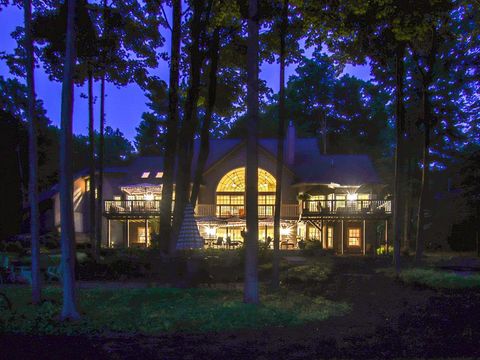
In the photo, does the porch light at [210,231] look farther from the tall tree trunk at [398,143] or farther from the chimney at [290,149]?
the tall tree trunk at [398,143]

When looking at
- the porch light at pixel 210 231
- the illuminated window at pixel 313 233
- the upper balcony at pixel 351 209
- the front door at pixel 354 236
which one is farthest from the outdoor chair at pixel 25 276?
the front door at pixel 354 236

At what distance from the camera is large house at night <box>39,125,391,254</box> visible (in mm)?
35562

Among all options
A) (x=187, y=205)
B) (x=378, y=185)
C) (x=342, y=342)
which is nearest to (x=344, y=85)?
(x=378, y=185)

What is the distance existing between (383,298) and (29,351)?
32.6 ft

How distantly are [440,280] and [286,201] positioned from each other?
71.6 feet

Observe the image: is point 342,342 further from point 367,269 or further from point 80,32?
point 367,269

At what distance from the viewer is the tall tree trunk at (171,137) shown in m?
19.8

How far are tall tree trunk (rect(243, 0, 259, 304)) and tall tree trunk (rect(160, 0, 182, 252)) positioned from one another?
Answer: 288 inches

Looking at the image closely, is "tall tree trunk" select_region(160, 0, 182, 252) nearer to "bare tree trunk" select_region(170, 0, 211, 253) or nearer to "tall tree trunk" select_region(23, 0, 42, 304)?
"bare tree trunk" select_region(170, 0, 211, 253)

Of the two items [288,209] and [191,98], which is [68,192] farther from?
[288,209]

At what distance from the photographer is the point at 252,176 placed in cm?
1313

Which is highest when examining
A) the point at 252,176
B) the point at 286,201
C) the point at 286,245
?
the point at 252,176

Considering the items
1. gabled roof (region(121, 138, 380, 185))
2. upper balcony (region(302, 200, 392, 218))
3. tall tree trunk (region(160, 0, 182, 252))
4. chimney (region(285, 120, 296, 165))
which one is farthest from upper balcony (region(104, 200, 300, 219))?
tall tree trunk (region(160, 0, 182, 252))

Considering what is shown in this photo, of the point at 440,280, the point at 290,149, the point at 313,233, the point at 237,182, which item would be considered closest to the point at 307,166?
the point at 290,149
